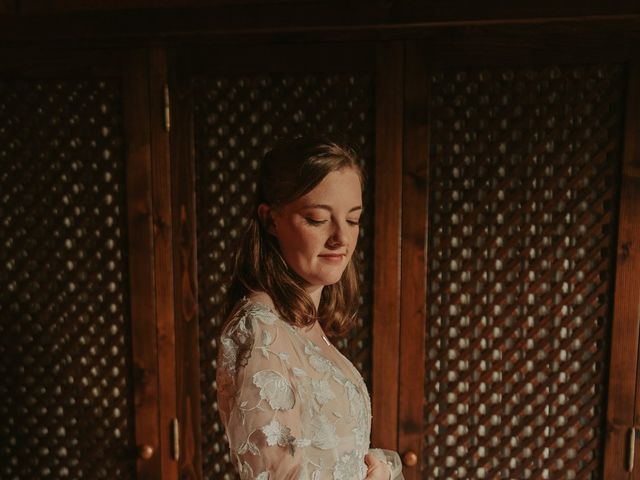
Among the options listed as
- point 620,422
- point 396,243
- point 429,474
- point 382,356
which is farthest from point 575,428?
point 396,243

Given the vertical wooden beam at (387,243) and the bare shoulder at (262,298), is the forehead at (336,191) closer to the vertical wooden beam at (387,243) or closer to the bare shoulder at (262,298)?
the bare shoulder at (262,298)

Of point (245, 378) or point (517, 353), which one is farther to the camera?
point (517, 353)

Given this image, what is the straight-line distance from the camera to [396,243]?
152cm

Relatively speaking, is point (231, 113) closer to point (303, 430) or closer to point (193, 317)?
point (193, 317)

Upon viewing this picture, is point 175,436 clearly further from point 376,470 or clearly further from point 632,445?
point 632,445

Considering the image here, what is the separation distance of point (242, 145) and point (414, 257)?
56 cm

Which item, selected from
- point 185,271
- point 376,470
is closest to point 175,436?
point 185,271

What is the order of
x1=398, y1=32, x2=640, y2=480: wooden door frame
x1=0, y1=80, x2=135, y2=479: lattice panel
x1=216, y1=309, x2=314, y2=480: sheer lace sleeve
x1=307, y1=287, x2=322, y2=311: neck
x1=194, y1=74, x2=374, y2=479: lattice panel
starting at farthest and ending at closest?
x1=0, y1=80, x2=135, y2=479: lattice panel < x1=194, y1=74, x2=374, y2=479: lattice panel < x1=398, y1=32, x2=640, y2=480: wooden door frame < x1=307, y1=287, x2=322, y2=311: neck < x1=216, y1=309, x2=314, y2=480: sheer lace sleeve

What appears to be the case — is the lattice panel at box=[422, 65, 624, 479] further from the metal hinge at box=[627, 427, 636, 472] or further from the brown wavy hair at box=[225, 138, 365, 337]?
the brown wavy hair at box=[225, 138, 365, 337]

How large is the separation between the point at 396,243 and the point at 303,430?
2.39 feet

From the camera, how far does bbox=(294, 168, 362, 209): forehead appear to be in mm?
947

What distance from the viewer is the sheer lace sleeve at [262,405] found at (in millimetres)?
852

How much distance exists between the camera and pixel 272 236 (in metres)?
1.03

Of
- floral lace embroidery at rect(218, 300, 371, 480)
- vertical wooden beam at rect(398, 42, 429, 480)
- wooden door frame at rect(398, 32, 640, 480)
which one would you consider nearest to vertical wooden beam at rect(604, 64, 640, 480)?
wooden door frame at rect(398, 32, 640, 480)
